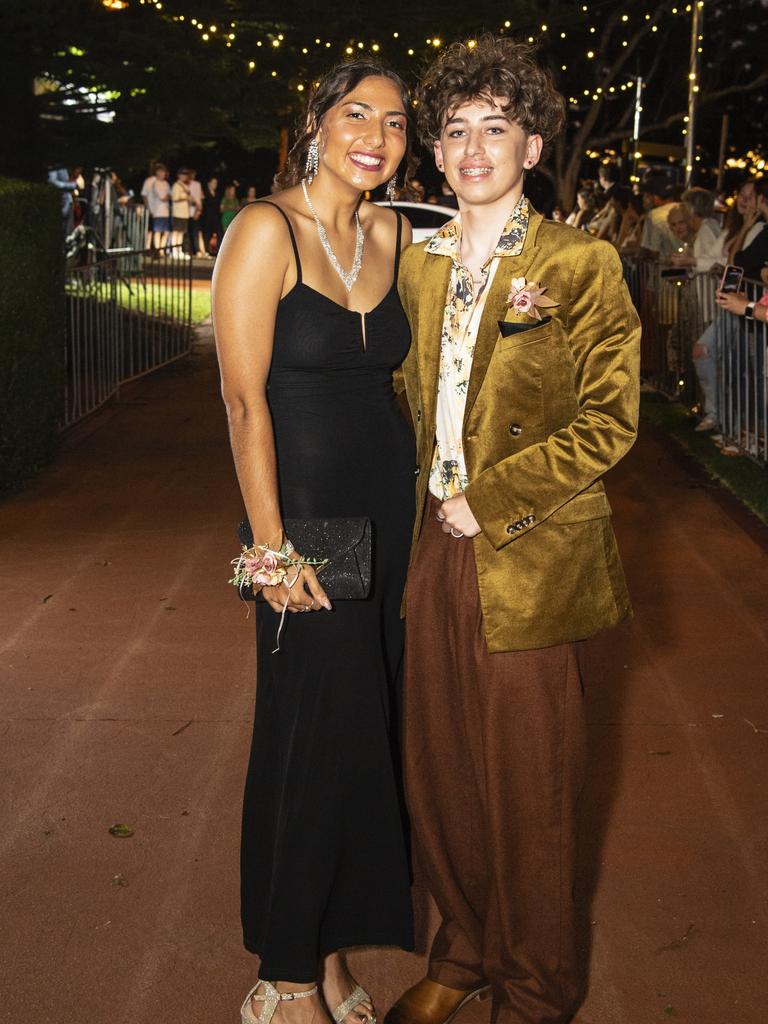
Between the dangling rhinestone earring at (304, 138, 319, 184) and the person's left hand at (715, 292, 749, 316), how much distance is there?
5.70 metres

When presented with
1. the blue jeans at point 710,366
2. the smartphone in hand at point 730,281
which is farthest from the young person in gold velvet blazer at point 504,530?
the blue jeans at point 710,366

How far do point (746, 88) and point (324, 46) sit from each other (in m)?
32.0

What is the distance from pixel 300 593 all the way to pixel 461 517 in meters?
0.43

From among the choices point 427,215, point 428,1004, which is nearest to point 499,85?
point 428,1004

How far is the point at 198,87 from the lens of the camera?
57.7 feet

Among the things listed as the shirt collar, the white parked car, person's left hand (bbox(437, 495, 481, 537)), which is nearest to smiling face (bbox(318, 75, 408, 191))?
the shirt collar

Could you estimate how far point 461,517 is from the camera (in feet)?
10.4

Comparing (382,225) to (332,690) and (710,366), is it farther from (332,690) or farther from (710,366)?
(710,366)

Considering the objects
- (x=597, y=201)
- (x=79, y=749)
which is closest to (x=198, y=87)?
(x=597, y=201)

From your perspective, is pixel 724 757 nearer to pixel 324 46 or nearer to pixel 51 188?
pixel 51 188

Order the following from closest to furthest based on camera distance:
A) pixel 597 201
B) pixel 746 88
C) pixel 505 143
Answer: pixel 505 143, pixel 597 201, pixel 746 88

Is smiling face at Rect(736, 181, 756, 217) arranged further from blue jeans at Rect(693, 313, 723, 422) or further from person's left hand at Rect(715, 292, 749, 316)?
person's left hand at Rect(715, 292, 749, 316)

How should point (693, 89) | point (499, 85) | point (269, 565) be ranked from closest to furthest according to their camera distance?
1. point (499, 85)
2. point (269, 565)
3. point (693, 89)

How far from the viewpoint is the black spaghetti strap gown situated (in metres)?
3.31
